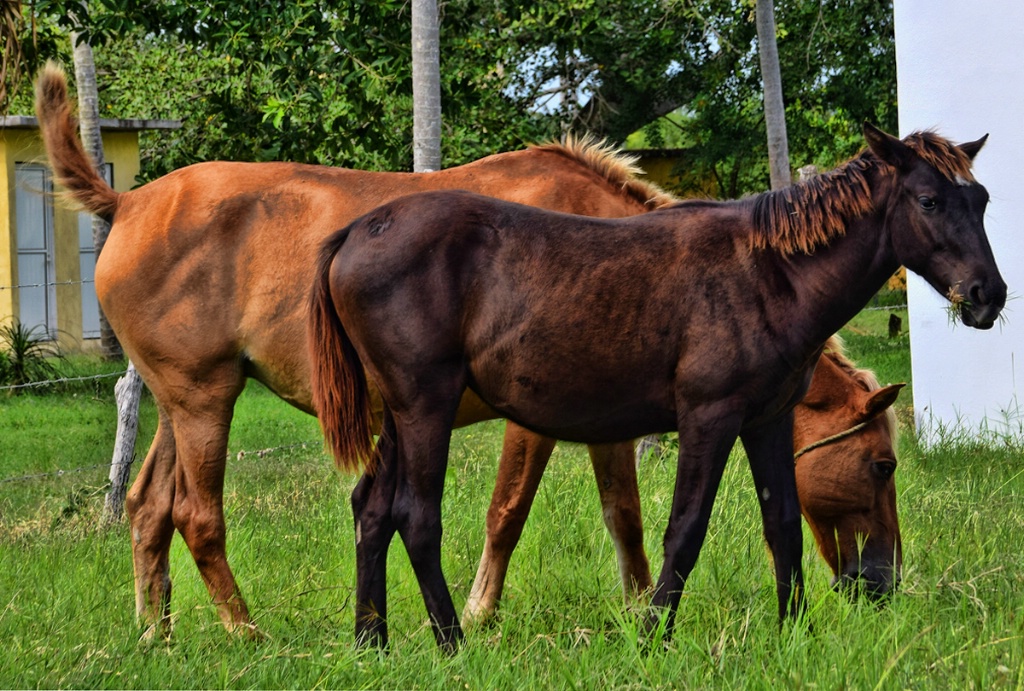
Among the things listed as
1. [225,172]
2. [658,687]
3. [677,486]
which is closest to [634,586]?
[677,486]

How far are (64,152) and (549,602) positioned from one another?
9.06 feet

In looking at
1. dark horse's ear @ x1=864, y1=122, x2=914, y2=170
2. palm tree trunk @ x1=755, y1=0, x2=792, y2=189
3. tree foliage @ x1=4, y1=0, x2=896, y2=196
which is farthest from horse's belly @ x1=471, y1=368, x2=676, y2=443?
Result: palm tree trunk @ x1=755, y1=0, x2=792, y2=189

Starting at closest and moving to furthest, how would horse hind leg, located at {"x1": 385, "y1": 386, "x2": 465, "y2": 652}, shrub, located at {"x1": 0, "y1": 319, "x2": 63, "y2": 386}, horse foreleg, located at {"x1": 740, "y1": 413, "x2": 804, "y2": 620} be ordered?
horse hind leg, located at {"x1": 385, "y1": 386, "x2": 465, "y2": 652} → horse foreleg, located at {"x1": 740, "y1": 413, "x2": 804, "y2": 620} → shrub, located at {"x1": 0, "y1": 319, "x2": 63, "y2": 386}

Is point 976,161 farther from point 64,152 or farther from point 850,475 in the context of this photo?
point 64,152

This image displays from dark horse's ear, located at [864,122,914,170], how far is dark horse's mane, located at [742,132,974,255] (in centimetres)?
3

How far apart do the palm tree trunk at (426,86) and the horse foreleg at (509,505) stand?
2.29m

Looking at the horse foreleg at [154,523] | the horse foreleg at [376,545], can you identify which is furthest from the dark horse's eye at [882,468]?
the horse foreleg at [154,523]

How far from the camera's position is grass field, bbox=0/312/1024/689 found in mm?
3441

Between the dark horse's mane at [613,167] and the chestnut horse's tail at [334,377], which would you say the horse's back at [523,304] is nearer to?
the chestnut horse's tail at [334,377]

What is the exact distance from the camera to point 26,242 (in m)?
15.7

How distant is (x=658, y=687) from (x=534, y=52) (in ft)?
40.6

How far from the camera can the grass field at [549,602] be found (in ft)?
11.3

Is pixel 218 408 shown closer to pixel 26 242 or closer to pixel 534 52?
pixel 534 52

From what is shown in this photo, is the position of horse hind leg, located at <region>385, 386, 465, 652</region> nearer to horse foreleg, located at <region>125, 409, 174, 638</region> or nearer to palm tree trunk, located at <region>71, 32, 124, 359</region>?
horse foreleg, located at <region>125, 409, 174, 638</region>
